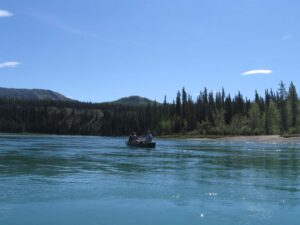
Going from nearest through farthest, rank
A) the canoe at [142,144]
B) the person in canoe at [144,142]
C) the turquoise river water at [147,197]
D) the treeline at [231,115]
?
1. the turquoise river water at [147,197]
2. the canoe at [142,144]
3. the person in canoe at [144,142]
4. the treeline at [231,115]

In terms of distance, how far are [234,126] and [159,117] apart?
181ft

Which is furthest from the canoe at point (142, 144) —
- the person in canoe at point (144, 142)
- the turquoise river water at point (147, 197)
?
the turquoise river water at point (147, 197)

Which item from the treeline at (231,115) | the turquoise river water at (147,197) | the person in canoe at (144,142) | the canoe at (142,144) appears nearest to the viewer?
the turquoise river water at (147,197)

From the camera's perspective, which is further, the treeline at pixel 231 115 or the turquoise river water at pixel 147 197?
the treeline at pixel 231 115

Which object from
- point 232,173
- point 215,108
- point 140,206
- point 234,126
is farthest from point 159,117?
point 140,206

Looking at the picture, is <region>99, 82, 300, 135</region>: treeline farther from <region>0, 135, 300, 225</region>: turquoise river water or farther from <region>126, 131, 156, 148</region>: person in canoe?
<region>0, 135, 300, 225</region>: turquoise river water

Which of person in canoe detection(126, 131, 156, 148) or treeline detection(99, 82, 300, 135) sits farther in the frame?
treeline detection(99, 82, 300, 135)

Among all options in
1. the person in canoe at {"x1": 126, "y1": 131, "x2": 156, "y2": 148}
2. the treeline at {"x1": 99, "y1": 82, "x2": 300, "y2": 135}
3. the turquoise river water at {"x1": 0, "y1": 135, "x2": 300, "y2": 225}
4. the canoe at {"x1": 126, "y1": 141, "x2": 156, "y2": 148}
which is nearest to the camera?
the turquoise river water at {"x1": 0, "y1": 135, "x2": 300, "y2": 225}

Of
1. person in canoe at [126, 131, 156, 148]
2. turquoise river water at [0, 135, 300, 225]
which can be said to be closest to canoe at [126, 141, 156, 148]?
person in canoe at [126, 131, 156, 148]

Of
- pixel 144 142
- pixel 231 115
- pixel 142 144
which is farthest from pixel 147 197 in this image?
pixel 231 115

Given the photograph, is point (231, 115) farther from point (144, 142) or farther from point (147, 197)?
point (147, 197)

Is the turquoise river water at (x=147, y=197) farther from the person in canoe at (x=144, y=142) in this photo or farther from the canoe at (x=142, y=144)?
the person in canoe at (x=144, y=142)

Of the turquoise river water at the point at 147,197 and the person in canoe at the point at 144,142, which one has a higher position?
the person in canoe at the point at 144,142

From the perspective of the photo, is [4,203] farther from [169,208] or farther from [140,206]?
[169,208]
